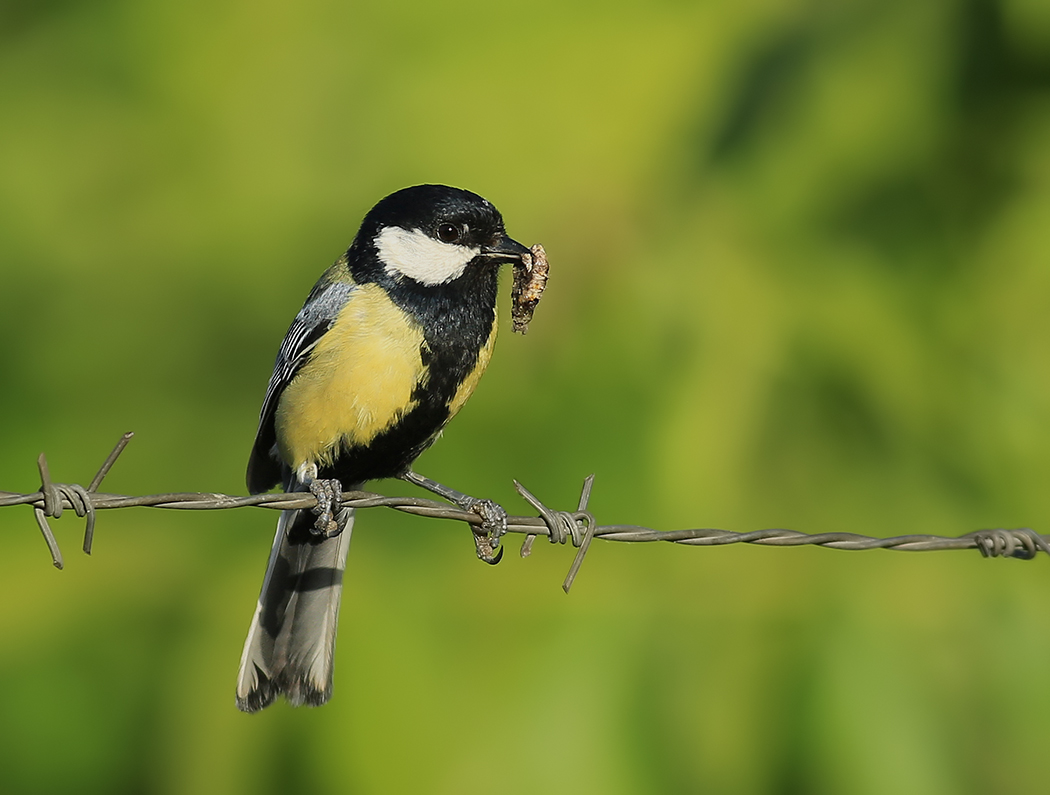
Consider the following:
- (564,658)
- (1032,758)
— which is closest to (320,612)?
(564,658)

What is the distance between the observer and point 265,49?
474 centimetres

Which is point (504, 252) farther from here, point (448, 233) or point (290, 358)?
point (290, 358)

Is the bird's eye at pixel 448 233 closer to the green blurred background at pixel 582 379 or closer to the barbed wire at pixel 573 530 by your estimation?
the barbed wire at pixel 573 530

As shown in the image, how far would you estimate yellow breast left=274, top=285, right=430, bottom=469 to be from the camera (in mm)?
2797

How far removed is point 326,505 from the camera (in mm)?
2756

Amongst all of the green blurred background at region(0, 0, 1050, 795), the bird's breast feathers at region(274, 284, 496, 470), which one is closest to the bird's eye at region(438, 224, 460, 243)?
the bird's breast feathers at region(274, 284, 496, 470)

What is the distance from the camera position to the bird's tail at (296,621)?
117 inches

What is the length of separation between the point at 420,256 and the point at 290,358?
1.67ft

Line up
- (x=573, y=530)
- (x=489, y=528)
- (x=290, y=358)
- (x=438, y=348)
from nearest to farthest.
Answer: (x=573, y=530)
(x=489, y=528)
(x=438, y=348)
(x=290, y=358)

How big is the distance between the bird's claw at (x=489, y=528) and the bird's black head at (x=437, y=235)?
0.70m

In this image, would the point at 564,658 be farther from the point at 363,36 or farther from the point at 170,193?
the point at 363,36

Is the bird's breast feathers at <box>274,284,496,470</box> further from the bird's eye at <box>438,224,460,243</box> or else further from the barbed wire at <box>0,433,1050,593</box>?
the barbed wire at <box>0,433,1050,593</box>

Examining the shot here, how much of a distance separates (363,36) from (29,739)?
11.4 ft

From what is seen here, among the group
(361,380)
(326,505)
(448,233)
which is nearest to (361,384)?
(361,380)
